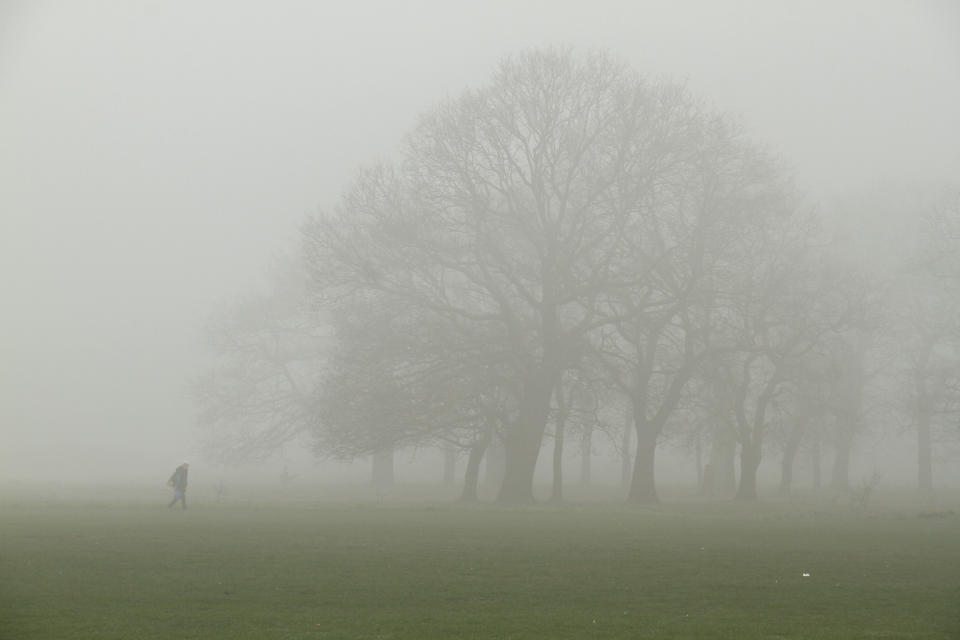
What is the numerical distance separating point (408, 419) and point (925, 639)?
30754 millimetres

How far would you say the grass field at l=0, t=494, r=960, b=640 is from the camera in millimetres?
13664

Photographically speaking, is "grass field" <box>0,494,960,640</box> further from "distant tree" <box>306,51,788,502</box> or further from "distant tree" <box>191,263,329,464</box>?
"distant tree" <box>191,263,329,464</box>

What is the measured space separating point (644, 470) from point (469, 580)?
93.7 feet

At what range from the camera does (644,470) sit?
45406mm

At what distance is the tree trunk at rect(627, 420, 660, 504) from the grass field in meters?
14.0

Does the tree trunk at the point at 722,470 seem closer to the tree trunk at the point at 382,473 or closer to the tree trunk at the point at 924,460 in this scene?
the tree trunk at the point at 924,460

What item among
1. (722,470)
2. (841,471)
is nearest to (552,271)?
(722,470)

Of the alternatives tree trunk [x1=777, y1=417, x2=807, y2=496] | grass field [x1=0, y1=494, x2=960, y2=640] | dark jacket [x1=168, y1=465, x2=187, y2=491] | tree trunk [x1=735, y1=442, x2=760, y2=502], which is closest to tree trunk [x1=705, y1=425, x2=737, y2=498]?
tree trunk [x1=777, y1=417, x2=807, y2=496]

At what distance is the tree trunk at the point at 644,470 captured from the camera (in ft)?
149

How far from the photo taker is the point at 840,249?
59656mm

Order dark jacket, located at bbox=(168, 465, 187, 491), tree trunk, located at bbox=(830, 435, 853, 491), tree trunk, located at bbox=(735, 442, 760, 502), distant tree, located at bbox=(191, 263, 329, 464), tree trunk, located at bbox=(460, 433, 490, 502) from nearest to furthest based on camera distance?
dark jacket, located at bbox=(168, 465, 187, 491), tree trunk, located at bbox=(460, 433, 490, 502), tree trunk, located at bbox=(735, 442, 760, 502), tree trunk, located at bbox=(830, 435, 853, 491), distant tree, located at bbox=(191, 263, 329, 464)

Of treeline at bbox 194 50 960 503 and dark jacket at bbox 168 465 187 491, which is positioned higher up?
treeline at bbox 194 50 960 503

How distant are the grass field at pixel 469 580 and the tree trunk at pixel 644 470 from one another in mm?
13955

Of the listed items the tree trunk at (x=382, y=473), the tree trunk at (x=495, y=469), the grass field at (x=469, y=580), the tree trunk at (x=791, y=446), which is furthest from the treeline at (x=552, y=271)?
the tree trunk at (x=382, y=473)
